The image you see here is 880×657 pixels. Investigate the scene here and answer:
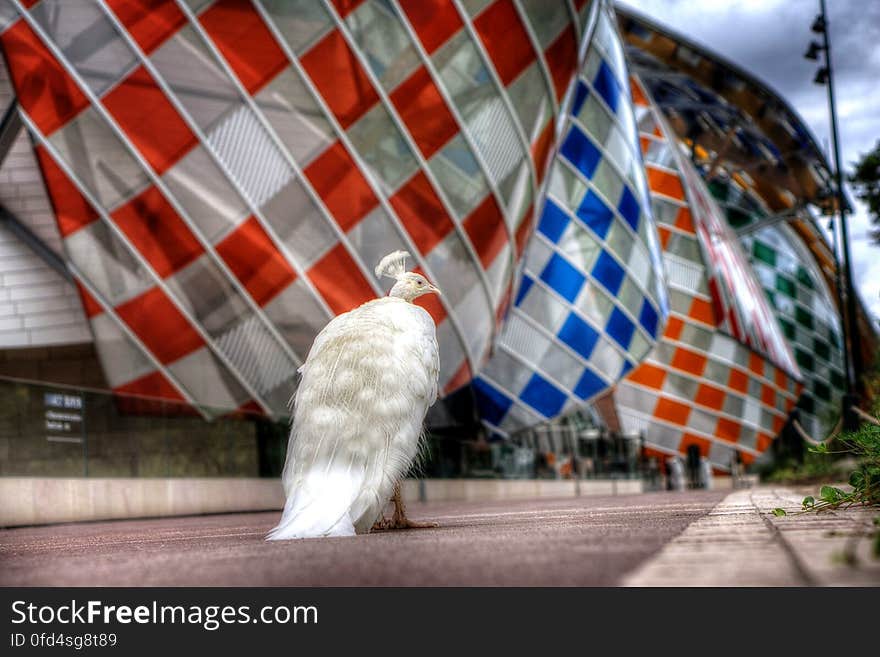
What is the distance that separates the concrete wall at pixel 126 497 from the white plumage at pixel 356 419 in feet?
23.2

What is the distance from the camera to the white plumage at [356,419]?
5.71 metres

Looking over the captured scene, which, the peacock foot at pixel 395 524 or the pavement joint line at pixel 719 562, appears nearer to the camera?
the pavement joint line at pixel 719 562

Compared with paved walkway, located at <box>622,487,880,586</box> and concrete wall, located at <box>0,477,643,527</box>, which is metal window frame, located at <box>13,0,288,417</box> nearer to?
concrete wall, located at <box>0,477,643,527</box>

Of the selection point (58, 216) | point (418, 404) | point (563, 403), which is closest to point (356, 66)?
point (58, 216)

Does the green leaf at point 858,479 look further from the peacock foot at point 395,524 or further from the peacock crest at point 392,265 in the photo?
the peacock crest at point 392,265

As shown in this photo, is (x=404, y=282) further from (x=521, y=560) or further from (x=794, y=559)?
(x=794, y=559)

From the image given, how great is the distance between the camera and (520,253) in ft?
68.1

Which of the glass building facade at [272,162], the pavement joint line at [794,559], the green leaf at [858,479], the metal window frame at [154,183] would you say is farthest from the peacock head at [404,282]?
the metal window frame at [154,183]

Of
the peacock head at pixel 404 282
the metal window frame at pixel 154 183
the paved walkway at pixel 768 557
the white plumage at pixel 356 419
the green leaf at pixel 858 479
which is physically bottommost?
the paved walkway at pixel 768 557

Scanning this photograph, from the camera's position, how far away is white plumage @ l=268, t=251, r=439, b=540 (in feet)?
18.7

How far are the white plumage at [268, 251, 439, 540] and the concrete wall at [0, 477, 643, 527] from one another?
706 cm

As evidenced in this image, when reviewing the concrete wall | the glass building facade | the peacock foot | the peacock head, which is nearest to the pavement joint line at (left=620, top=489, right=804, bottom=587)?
the peacock foot

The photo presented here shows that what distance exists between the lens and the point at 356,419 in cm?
594
